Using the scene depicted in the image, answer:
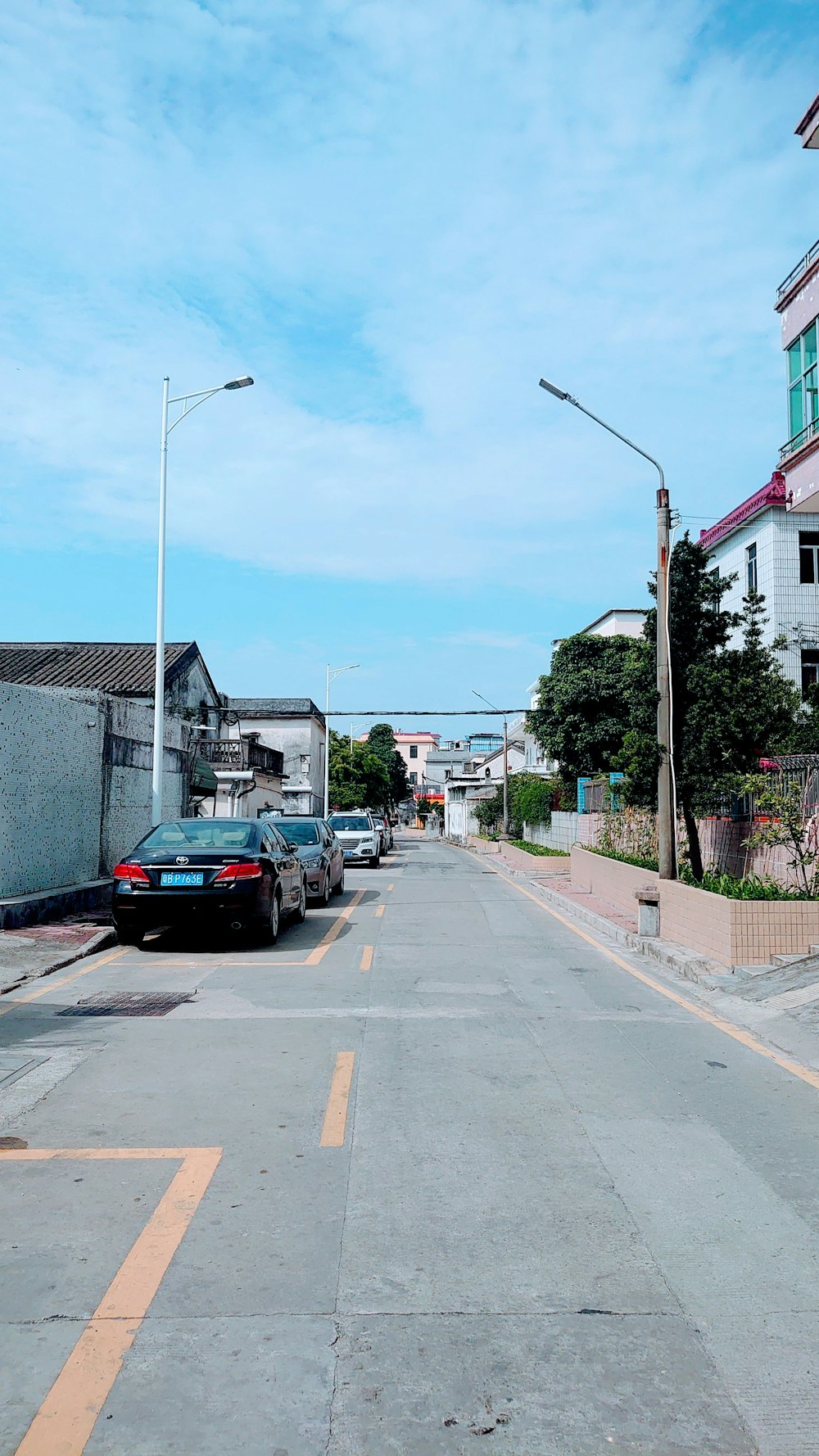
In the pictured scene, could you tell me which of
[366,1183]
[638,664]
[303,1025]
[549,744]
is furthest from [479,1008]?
[549,744]

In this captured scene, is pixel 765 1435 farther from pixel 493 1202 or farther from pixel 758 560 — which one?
pixel 758 560

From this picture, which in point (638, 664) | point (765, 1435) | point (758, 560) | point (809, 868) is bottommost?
point (765, 1435)

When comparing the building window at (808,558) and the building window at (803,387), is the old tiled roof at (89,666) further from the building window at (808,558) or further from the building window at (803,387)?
the building window at (803,387)

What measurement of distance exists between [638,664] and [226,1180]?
13376 millimetres

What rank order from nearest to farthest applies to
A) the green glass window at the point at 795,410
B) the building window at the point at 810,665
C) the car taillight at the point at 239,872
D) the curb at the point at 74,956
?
the curb at the point at 74,956
the car taillight at the point at 239,872
the green glass window at the point at 795,410
the building window at the point at 810,665

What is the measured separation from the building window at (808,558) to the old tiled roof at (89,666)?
58.3 feet

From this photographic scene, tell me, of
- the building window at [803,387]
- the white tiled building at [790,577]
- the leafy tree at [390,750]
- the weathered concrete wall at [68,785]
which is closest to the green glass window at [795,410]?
the building window at [803,387]

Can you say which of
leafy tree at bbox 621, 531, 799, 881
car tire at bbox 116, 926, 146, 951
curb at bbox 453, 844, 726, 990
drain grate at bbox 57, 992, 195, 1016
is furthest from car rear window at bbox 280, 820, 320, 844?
drain grate at bbox 57, 992, 195, 1016

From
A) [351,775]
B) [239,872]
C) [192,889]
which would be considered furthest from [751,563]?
[351,775]

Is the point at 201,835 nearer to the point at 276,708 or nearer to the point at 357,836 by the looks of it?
the point at 357,836

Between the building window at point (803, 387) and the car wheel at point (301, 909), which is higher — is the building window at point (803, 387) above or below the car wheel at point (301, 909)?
above

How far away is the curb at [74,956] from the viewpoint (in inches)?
407

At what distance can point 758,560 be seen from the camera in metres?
29.9

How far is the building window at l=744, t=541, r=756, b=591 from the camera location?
3033 centimetres
